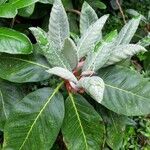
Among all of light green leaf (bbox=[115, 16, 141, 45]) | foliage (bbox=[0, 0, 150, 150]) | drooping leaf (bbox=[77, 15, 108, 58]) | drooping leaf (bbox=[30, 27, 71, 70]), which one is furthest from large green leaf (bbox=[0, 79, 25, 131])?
light green leaf (bbox=[115, 16, 141, 45])

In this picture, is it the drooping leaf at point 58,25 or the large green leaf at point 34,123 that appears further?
the drooping leaf at point 58,25

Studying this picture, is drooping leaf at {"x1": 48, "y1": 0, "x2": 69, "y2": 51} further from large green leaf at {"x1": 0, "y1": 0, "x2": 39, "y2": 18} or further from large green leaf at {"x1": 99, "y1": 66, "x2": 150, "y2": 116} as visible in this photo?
large green leaf at {"x1": 99, "y1": 66, "x2": 150, "y2": 116}

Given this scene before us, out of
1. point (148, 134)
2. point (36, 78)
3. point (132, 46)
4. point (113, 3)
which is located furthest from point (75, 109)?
point (113, 3)

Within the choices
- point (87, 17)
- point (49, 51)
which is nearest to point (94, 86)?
point (49, 51)

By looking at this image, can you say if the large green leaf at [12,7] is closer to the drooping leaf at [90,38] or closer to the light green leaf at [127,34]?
the drooping leaf at [90,38]

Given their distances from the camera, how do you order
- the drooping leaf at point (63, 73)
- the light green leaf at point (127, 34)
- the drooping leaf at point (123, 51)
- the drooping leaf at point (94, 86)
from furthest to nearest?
the light green leaf at point (127, 34)
the drooping leaf at point (123, 51)
the drooping leaf at point (63, 73)
the drooping leaf at point (94, 86)

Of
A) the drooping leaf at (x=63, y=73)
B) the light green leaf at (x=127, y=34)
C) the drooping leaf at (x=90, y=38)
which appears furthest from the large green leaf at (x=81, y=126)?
the light green leaf at (x=127, y=34)
